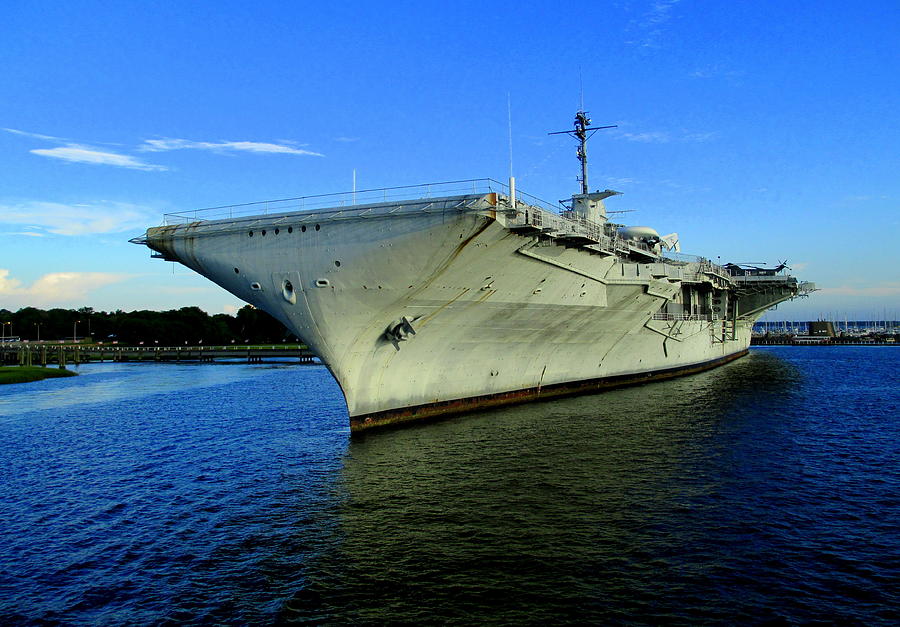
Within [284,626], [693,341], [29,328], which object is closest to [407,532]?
[284,626]

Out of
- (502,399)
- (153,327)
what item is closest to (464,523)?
(502,399)

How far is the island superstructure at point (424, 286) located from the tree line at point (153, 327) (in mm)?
75969

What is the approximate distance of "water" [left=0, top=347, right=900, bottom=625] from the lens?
7.50 m

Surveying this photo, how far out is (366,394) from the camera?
18047mm

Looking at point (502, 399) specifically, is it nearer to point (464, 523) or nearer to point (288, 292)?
point (288, 292)

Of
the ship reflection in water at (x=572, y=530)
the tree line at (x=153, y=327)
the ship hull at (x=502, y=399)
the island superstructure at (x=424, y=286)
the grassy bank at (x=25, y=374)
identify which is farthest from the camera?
the tree line at (x=153, y=327)

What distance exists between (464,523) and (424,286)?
24.9 ft

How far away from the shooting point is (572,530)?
979cm

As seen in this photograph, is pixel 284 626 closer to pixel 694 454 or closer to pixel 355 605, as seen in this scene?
pixel 355 605

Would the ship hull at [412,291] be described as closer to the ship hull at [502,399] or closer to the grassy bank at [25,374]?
the ship hull at [502,399]

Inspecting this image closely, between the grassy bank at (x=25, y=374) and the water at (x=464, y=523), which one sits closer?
the water at (x=464, y=523)

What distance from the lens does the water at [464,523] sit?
24.6ft

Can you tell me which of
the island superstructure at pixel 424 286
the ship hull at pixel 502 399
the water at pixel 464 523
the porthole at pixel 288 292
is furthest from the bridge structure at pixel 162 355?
the water at pixel 464 523

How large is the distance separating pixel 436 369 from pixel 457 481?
23.9ft
